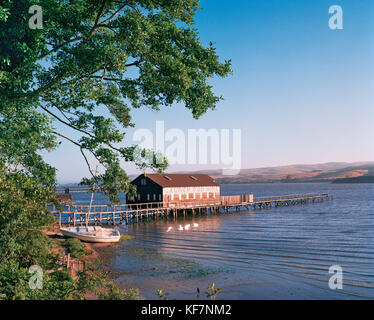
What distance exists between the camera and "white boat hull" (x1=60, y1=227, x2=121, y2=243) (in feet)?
114

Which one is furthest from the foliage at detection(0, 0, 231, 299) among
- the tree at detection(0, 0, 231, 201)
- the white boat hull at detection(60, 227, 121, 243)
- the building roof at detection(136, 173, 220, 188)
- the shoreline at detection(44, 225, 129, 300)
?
the building roof at detection(136, 173, 220, 188)

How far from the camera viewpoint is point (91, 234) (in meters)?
34.8

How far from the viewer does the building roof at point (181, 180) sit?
203ft

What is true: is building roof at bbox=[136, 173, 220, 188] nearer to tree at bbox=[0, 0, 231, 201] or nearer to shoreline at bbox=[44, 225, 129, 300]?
shoreline at bbox=[44, 225, 129, 300]

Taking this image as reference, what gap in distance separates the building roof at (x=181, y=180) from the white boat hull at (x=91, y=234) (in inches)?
977

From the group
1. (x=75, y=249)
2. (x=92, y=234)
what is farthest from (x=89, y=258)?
(x=92, y=234)

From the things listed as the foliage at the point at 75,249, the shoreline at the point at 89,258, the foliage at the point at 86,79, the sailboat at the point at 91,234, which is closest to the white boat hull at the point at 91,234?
the sailboat at the point at 91,234

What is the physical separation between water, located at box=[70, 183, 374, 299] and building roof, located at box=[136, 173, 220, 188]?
16.5 m

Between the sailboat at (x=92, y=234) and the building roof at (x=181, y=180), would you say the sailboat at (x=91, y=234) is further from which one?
the building roof at (x=181, y=180)

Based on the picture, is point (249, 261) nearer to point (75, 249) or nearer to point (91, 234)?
point (75, 249)

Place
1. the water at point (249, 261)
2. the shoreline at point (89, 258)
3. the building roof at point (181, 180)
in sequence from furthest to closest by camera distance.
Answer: the building roof at point (181, 180)
the water at point (249, 261)
the shoreline at point (89, 258)

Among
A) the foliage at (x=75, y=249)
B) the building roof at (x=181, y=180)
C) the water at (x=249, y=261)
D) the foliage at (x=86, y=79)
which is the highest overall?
the foliage at (x=86, y=79)

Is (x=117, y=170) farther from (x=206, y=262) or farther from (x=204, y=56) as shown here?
(x=206, y=262)
